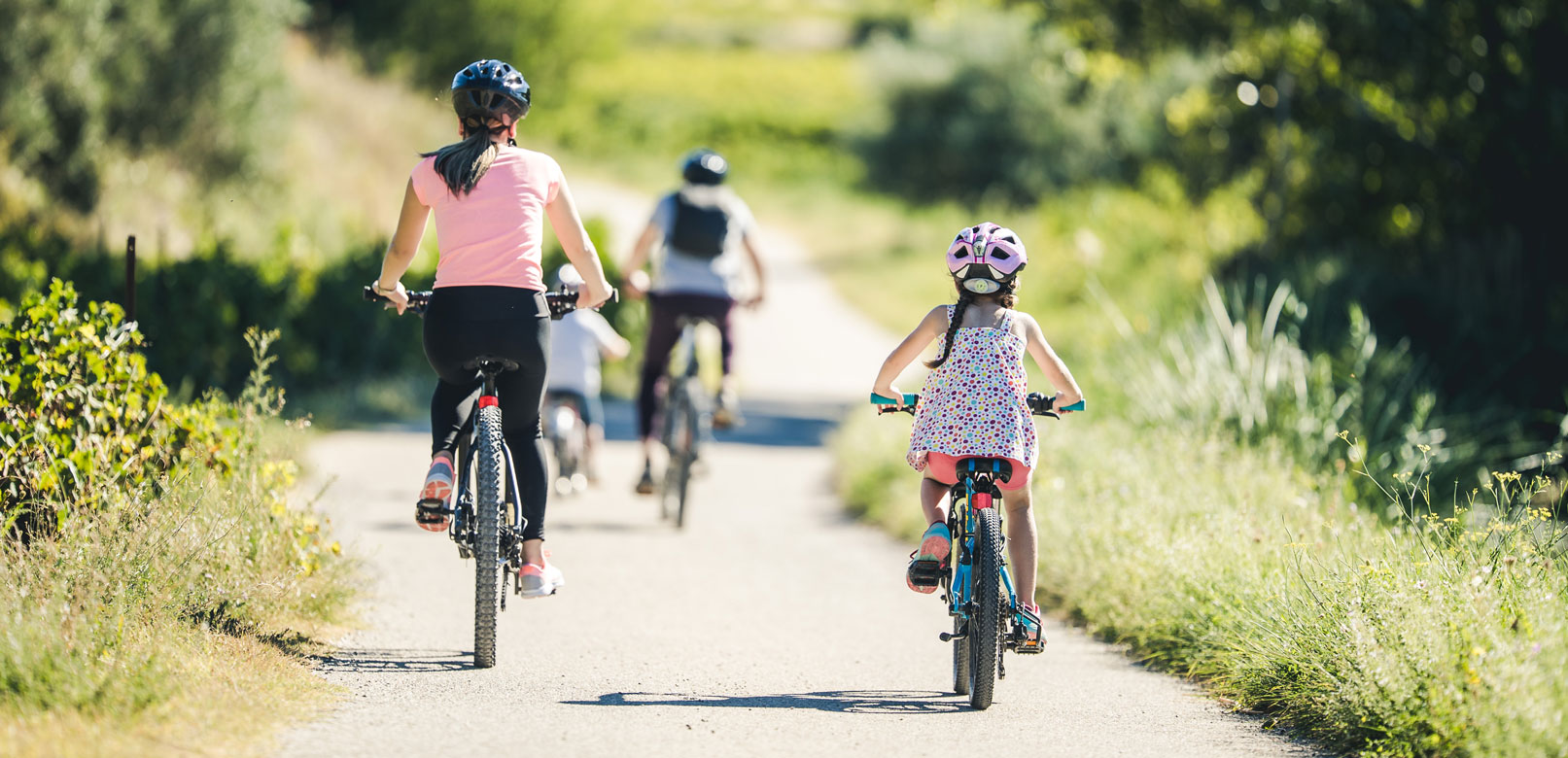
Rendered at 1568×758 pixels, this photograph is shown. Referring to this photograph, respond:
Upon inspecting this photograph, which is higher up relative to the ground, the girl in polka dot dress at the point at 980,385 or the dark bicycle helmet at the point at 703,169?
the dark bicycle helmet at the point at 703,169

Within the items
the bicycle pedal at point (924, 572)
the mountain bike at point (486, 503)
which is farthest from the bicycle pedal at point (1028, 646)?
the mountain bike at point (486, 503)

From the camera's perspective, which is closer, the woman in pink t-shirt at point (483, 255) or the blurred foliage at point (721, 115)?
the woman in pink t-shirt at point (483, 255)

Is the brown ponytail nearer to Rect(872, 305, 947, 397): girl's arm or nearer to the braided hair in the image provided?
Rect(872, 305, 947, 397): girl's arm

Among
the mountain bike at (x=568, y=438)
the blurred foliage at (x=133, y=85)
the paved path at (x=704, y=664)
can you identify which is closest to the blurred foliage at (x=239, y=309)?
the mountain bike at (x=568, y=438)

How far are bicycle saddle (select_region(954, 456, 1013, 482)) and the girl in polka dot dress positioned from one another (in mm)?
33

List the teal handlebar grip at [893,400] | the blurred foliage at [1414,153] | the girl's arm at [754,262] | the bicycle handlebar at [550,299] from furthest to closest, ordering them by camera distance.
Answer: the blurred foliage at [1414,153]
the girl's arm at [754,262]
the bicycle handlebar at [550,299]
the teal handlebar grip at [893,400]

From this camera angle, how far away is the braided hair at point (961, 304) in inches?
212

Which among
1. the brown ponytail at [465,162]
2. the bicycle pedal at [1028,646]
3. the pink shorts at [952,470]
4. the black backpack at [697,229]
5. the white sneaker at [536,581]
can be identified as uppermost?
the black backpack at [697,229]

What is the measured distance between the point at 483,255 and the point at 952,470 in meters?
1.75

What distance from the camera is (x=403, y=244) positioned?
5504 mm

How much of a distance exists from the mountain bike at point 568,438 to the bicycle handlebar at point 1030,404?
3.98 m

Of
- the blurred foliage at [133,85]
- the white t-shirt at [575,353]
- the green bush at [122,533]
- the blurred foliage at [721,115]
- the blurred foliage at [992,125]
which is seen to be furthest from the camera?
the blurred foliage at [721,115]

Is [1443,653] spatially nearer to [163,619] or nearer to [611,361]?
[163,619]

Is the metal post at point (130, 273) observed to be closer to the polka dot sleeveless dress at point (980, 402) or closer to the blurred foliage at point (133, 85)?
the polka dot sleeveless dress at point (980, 402)
